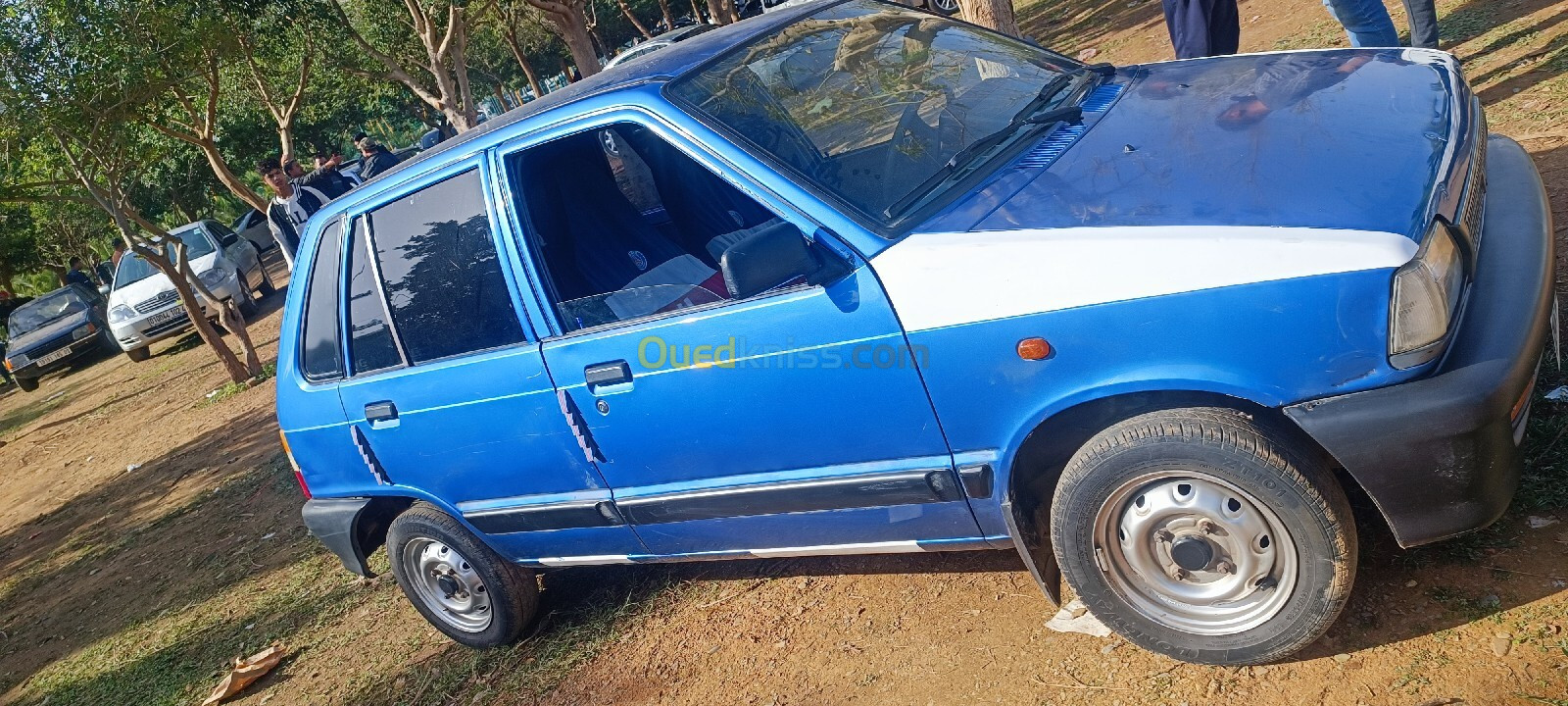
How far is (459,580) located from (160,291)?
1497cm

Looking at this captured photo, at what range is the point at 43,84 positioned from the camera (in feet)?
34.4

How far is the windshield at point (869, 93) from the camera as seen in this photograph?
120 inches

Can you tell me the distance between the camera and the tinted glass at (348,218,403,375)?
390 centimetres

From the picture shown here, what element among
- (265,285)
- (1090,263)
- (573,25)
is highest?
(573,25)

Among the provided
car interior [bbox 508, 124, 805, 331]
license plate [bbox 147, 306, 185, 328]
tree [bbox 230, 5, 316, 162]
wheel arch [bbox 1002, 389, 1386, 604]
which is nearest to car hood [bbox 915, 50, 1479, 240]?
wheel arch [bbox 1002, 389, 1386, 604]

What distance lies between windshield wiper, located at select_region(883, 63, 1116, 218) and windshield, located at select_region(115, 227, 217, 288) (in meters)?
16.7

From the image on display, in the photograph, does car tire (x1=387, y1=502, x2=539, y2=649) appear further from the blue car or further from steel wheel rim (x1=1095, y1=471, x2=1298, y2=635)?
steel wheel rim (x1=1095, y1=471, x2=1298, y2=635)

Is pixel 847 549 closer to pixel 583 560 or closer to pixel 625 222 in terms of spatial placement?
pixel 583 560

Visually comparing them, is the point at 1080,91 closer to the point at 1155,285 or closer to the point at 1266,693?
the point at 1155,285

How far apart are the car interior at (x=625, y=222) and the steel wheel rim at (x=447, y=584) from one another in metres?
1.31

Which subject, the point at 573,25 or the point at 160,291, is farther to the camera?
the point at 160,291

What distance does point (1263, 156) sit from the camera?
265 cm

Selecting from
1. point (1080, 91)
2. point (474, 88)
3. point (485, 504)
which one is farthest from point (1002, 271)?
point (474, 88)

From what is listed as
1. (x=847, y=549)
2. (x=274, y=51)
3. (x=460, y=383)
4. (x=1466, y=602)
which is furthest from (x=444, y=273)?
(x=274, y=51)
